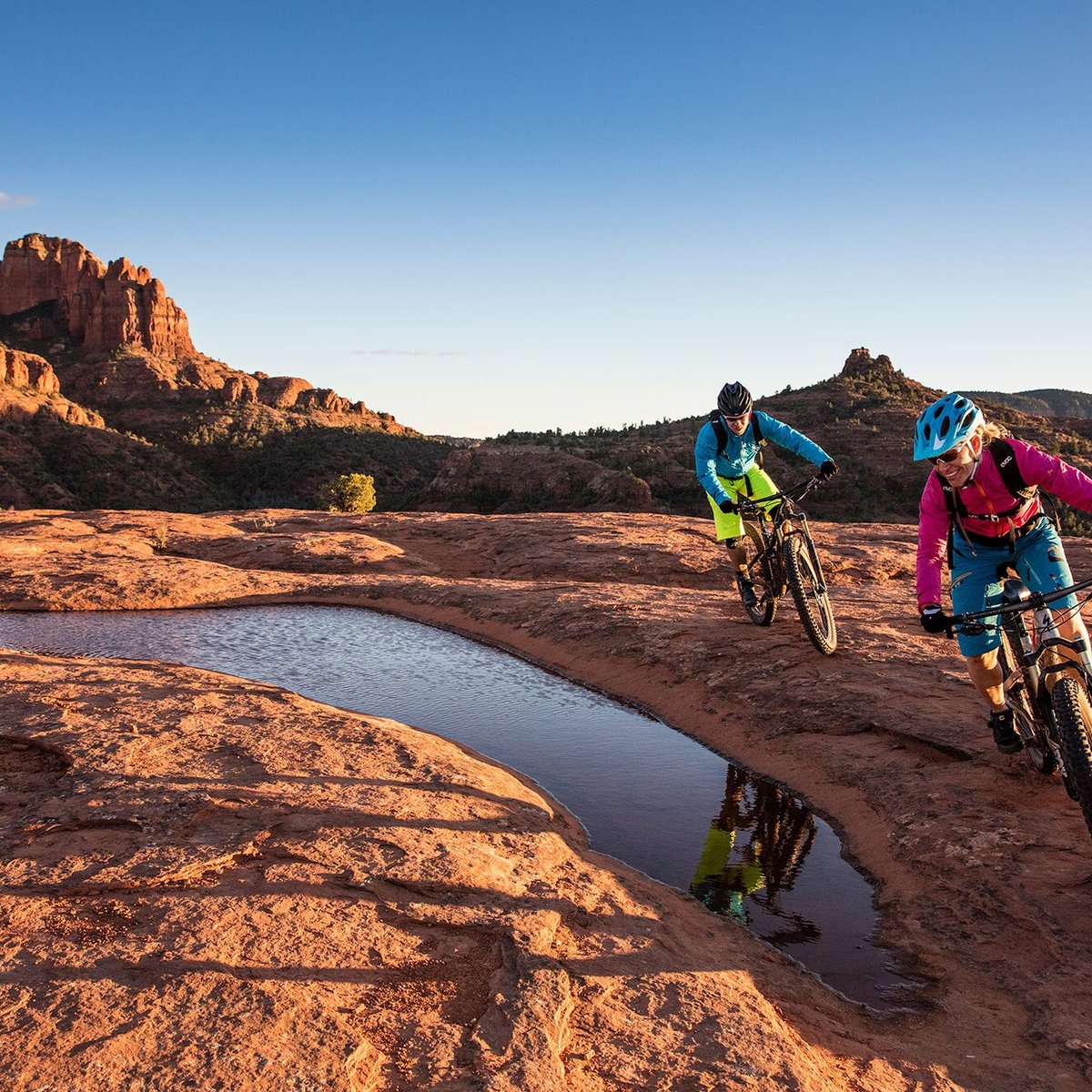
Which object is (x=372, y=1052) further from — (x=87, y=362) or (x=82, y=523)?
(x=87, y=362)

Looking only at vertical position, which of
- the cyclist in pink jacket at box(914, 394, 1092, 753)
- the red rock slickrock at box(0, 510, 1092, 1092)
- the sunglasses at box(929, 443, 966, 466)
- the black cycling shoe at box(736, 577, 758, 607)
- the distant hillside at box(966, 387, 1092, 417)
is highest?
the distant hillside at box(966, 387, 1092, 417)

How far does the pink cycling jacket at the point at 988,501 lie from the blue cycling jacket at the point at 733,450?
153 inches

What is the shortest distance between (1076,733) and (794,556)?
4.44 metres

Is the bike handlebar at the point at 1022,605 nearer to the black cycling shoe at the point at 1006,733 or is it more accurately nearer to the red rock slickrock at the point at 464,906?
the black cycling shoe at the point at 1006,733

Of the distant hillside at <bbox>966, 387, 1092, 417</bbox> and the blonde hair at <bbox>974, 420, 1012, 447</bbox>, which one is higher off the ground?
the distant hillside at <bbox>966, 387, 1092, 417</bbox>

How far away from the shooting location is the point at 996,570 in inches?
203

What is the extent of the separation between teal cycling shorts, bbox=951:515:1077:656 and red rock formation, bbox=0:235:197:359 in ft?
330

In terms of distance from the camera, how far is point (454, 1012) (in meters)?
3.41

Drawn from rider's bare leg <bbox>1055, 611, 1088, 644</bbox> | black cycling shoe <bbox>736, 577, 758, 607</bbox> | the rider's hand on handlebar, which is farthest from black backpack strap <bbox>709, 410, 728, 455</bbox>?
rider's bare leg <bbox>1055, 611, 1088, 644</bbox>

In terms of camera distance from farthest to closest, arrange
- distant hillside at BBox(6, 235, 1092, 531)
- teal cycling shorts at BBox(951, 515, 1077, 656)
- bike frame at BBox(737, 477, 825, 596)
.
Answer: distant hillside at BBox(6, 235, 1092, 531), bike frame at BBox(737, 477, 825, 596), teal cycling shorts at BBox(951, 515, 1077, 656)

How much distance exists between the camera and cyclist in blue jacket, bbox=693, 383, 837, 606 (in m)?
8.90

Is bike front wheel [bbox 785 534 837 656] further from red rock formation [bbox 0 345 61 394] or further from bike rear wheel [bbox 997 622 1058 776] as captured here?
red rock formation [bbox 0 345 61 394]

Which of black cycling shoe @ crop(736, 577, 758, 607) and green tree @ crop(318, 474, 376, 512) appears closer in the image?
black cycling shoe @ crop(736, 577, 758, 607)

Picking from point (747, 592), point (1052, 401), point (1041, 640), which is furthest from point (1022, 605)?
point (1052, 401)
